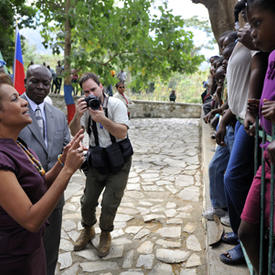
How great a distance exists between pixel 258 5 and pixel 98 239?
2.93m

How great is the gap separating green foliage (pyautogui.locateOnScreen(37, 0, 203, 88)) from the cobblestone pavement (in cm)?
345

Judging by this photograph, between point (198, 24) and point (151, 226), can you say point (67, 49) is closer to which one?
point (151, 226)

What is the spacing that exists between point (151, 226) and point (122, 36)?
6263mm

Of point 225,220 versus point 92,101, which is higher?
point 92,101

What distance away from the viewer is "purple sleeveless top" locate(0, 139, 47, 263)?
1.43m

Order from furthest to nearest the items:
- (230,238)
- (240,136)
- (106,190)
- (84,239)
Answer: (84,239)
(106,190)
(230,238)
(240,136)

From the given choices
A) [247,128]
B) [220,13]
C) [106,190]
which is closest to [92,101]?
[106,190]

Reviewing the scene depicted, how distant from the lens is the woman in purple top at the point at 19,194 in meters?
1.34

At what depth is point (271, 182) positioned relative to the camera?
4.79 feet

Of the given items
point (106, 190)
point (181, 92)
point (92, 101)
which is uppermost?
point (181, 92)

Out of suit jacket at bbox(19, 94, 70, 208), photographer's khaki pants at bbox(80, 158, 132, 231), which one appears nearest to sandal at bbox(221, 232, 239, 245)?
photographer's khaki pants at bbox(80, 158, 132, 231)

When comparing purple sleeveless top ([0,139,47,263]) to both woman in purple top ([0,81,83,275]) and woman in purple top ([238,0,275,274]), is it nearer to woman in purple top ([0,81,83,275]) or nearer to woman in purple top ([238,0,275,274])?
woman in purple top ([0,81,83,275])

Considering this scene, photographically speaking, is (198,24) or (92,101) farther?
(198,24)

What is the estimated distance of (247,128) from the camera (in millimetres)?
1787
